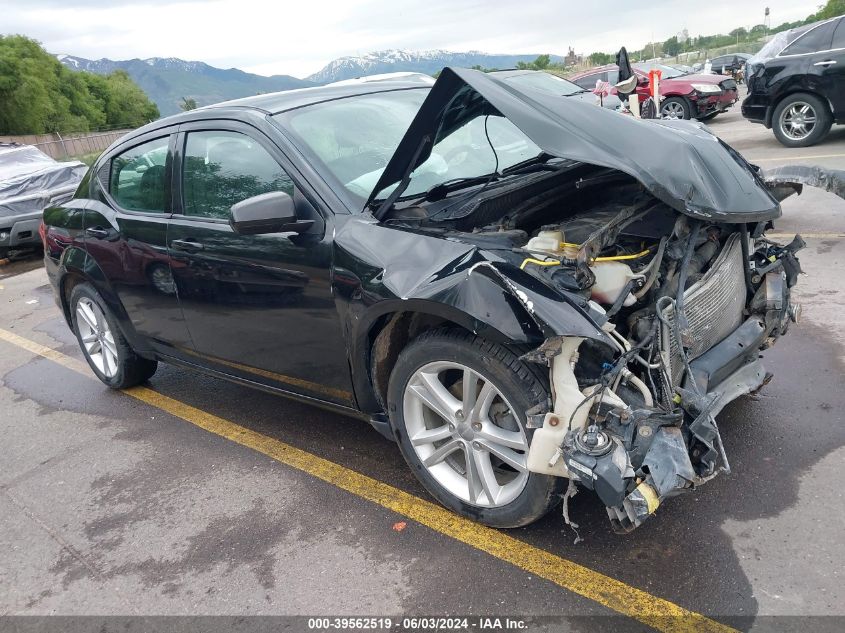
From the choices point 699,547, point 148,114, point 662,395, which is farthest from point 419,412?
point 148,114

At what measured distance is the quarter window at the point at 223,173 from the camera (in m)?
3.23

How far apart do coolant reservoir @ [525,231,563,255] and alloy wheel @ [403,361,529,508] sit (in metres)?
0.55

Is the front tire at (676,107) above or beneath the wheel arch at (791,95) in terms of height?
beneath

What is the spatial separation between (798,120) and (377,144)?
897 centimetres

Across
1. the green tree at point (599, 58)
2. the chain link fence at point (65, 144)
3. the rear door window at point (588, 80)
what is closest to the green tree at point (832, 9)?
the green tree at point (599, 58)

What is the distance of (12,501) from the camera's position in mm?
3617

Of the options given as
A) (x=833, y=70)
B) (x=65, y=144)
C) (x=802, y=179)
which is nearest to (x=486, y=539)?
(x=802, y=179)

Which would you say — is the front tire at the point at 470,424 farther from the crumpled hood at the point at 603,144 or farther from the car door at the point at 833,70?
the car door at the point at 833,70

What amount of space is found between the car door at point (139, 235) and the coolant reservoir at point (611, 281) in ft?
7.55

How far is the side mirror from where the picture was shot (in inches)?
112

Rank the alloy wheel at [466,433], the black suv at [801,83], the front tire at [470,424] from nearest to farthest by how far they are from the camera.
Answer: the front tire at [470,424] → the alloy wheel at [466,433] → the black suv at [801,83]

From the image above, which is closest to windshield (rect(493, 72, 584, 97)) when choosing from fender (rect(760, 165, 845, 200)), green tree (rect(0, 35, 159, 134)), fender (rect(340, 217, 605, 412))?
fender (rect(760, 165, 845, 200))

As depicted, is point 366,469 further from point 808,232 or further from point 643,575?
point 808,232

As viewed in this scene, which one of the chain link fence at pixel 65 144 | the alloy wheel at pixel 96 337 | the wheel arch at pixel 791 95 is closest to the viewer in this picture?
the alloy wheel at pixel 96 337
